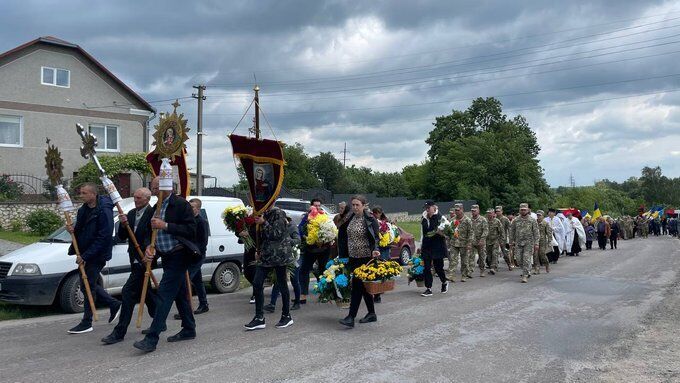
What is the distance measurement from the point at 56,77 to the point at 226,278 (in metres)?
20.8

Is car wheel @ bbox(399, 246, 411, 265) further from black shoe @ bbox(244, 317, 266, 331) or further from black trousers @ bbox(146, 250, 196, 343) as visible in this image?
black trousers @ bbox(146, 250, 196, 343)

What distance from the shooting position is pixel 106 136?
95.4ft

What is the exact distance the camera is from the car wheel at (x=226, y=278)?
37.7 feet

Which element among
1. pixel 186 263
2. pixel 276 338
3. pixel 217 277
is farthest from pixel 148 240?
pixel 217 277

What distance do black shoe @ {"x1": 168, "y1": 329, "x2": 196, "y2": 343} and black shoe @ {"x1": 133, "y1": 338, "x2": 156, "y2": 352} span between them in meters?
0.57

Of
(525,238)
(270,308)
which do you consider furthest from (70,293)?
(525,238)

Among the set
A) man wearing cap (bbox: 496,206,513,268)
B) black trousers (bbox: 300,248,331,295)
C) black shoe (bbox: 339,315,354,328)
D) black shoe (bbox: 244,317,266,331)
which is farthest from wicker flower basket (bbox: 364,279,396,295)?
man wearing cap (bbox: 496,206,513,268)

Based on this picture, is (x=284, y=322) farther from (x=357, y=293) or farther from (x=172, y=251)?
(x=172, y=251)

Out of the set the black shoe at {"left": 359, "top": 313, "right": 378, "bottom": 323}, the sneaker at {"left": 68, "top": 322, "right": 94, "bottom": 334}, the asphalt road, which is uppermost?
the sneaker at {"left": 68, "top": 322, "right": 94, "bottom": 334}

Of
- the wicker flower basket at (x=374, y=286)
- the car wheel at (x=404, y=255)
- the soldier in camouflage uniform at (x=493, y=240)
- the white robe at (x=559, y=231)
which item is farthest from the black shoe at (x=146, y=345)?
the white robe at (x=559, y=231)

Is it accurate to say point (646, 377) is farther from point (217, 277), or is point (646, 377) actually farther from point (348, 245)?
point (217, 277)

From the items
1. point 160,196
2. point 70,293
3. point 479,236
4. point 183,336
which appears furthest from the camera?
point 479,236

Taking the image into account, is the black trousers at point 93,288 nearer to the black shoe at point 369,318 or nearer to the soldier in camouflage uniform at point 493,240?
the black shoe at point 369,318

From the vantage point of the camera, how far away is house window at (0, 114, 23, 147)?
2567 centimetres
